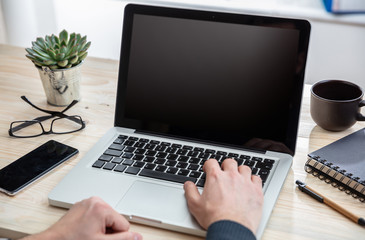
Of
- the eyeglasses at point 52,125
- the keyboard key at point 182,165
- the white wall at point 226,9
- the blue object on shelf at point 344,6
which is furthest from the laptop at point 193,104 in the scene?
the blue object on shelf at point 344,6

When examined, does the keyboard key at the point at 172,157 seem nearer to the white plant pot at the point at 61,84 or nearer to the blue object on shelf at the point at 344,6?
the white plant pot at the point at 61,84

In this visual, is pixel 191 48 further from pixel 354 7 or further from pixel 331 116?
pixel 354 7

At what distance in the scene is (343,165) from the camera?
923 mm

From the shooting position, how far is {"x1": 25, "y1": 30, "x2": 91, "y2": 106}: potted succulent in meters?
1.18

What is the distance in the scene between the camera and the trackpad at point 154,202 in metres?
0.81

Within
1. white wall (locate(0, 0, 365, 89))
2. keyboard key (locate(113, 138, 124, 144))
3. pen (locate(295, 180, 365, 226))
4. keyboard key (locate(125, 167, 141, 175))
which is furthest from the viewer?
white wall (locate(0, 0, 365, 89))

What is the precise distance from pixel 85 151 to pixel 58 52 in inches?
11.9

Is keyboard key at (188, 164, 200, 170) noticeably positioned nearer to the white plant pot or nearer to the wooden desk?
the wooden desk

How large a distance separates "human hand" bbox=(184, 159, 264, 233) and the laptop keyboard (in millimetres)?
40

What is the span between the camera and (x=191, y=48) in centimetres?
105

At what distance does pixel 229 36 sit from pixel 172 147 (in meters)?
0.29

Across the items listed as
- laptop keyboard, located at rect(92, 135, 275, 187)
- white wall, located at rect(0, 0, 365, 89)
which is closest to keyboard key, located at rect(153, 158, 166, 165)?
laptop keyboard, located at rect(92, 135, 275, 187)

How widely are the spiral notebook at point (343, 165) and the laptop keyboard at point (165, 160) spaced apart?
0.33ft

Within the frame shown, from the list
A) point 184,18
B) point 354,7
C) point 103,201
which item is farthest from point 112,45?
point 103,201
